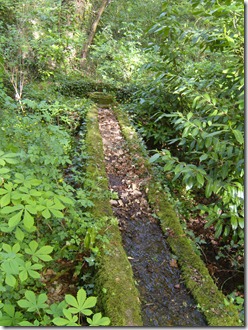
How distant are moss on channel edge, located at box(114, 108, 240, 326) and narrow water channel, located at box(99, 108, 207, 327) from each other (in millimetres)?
68

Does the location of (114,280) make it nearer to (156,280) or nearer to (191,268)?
(156,280)

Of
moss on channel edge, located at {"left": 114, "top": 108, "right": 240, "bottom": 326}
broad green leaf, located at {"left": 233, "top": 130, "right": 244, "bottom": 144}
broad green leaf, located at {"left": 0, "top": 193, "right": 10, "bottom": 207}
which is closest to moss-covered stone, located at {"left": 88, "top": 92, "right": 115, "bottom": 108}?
moss on channel edge, located at {"left": 114, "top": 108, "right": 240, "bottom": 326}

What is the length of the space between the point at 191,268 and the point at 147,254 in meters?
0.47

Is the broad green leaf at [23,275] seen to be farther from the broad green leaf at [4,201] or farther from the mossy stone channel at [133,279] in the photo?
the mossy stone channel at [133,279]

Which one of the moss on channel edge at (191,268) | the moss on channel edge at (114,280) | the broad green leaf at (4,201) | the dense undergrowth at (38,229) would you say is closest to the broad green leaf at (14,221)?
the dense undergrowth at (38,229)

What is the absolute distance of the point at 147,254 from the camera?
9.73 ft

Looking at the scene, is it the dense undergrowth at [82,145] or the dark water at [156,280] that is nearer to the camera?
the dense undergrowth at [82,145]

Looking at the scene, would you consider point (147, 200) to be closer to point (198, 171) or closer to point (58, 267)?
point (198, 171)

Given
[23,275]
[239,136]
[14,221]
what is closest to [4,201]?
[14,221]

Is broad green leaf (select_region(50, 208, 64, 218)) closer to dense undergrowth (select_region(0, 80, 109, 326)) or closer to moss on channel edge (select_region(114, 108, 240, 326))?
dense undergrowth (select_region(0, 80, 109, 326))

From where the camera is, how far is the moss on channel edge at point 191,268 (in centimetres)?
237

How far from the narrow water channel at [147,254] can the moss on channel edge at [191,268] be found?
0.07m

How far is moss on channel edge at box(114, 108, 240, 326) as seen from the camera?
2365mm

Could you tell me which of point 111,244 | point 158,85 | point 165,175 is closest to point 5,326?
point 111,244
